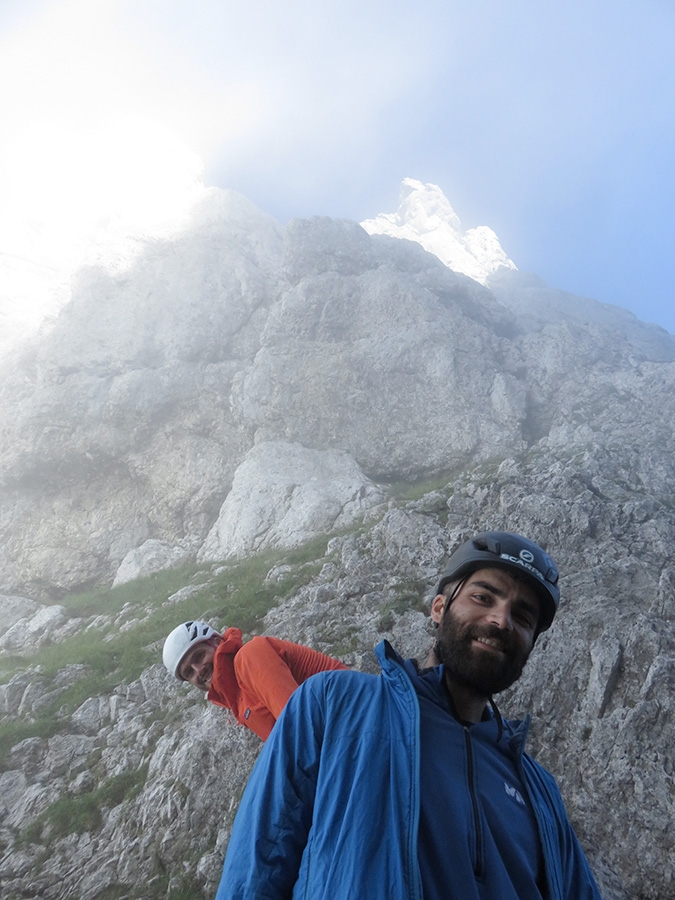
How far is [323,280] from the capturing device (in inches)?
1628

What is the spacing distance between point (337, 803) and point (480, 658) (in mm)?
1405

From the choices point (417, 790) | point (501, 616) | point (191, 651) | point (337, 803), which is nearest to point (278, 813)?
point (337, 803)

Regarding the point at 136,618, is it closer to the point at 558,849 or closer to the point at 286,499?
the point at 286,499

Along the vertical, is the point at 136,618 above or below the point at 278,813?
below

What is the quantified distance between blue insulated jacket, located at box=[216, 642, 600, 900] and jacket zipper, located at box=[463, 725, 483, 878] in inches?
20.2

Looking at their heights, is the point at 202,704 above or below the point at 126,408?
below

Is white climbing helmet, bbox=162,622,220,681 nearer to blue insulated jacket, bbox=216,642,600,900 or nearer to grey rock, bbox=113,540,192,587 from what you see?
blue insulated jacket, bbox=216,642,600,900

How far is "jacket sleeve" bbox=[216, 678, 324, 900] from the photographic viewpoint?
82.8 inches

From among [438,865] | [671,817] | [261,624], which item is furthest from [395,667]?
[261,624]

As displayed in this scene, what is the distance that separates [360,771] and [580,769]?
33.4 feet

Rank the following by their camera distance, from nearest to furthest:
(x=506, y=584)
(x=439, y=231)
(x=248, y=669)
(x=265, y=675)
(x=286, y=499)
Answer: (x=506, y=584)
(x=265, y=675)
(x=248, y=669)
(x=286, y=499)
(x=439, y=231)

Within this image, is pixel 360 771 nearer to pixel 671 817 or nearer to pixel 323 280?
pixel 671 817

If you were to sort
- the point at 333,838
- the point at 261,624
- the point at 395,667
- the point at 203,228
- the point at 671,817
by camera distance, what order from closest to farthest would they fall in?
the point at 333,838
the point at 395,667
the point at 671,817
the point at 261,624
the point at 203,228

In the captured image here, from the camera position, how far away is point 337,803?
7.41 feet
